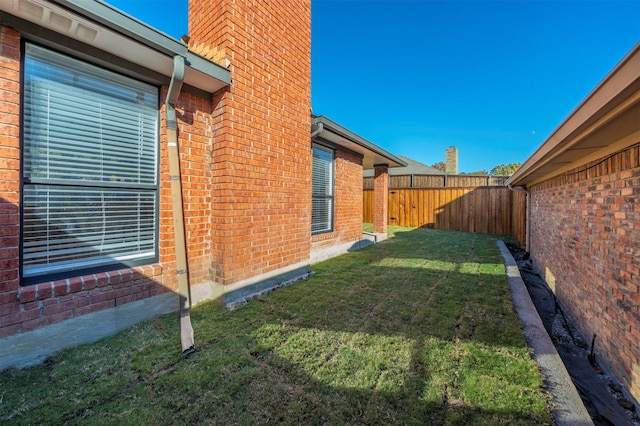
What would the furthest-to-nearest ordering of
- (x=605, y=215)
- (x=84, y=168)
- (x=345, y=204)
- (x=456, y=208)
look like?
(x=456, y=208) < (x=345, y=204) < (x=605, y=215) < (x=84, y=168)

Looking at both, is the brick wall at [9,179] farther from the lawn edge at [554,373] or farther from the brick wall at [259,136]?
the lawn edge at [554,373]

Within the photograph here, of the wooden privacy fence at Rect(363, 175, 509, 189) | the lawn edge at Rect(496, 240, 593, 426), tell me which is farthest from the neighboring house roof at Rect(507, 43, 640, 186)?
the wooden privacy fence at Rect(363, 175, 509, 189)

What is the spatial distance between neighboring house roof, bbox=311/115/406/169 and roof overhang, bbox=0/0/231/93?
2.13 metres

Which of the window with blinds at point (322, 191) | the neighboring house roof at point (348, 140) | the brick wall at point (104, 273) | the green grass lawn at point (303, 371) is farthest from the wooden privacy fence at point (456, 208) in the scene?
the brick wall at point (104, 273)

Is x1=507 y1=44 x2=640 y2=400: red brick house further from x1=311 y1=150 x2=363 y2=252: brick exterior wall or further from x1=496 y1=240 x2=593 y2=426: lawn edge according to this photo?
x1=311 y1=150 x2=363 y2=252: brick exterior wall

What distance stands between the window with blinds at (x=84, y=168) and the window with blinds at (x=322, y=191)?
3.43 m

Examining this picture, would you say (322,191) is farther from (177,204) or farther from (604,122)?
(604,122)

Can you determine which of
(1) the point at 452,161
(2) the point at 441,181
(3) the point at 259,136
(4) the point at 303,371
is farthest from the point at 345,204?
(1) the point at 452,161

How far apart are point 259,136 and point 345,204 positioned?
3806 mm

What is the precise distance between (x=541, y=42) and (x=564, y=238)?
7.97 metres

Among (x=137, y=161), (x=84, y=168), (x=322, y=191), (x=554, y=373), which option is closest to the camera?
(x=554, y=373)

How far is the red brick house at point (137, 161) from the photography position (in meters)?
2.15

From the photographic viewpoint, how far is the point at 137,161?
9.66 feet

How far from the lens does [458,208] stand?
500 inches
